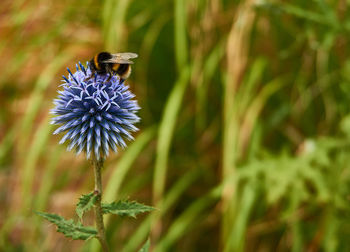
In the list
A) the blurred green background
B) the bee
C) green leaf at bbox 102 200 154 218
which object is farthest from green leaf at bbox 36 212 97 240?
the blurred green background

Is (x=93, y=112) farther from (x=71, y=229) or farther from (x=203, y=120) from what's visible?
(x=203, y=120)

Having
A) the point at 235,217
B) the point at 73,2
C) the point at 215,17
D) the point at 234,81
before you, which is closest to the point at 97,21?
the point at 73,2

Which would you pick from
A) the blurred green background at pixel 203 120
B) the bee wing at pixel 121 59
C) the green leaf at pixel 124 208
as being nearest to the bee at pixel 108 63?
the bee wing at pixel 121 59

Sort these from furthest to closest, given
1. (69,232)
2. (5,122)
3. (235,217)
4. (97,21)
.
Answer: (5,122)
(97,21)
(235,217)
(69,232)

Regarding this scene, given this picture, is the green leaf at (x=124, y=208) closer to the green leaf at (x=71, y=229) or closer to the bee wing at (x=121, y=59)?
the green leaf at (x=71, y=229)

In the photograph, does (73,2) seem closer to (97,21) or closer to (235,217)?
(97,21)
